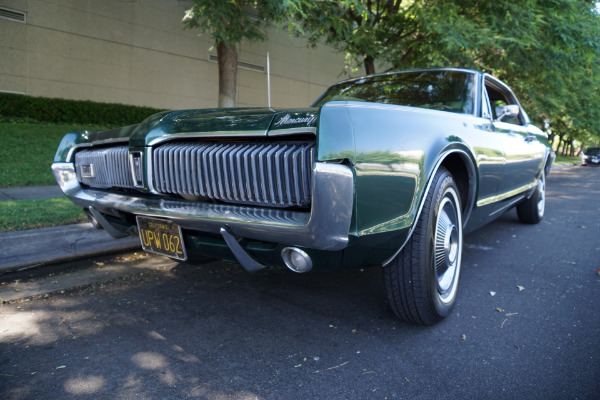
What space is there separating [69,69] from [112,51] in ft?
4.38

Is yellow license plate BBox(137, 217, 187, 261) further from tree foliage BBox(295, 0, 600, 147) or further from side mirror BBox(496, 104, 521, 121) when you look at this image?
tree foliage BBox(295, 0, 600, 147)

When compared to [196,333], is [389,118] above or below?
above

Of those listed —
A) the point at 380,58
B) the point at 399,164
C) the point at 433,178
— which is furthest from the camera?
the point at 380,58

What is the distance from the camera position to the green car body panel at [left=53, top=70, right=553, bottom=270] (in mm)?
1860

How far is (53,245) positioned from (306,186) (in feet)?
9.04

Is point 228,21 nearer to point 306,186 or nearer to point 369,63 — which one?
point 369,63

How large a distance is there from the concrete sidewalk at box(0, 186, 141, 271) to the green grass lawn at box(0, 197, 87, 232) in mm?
159

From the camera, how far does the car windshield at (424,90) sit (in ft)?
11.0

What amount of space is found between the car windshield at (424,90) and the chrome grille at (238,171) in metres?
1.31

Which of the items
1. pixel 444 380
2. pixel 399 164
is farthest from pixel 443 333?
pixel 399 164

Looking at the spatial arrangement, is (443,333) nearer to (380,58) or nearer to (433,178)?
(433,178)

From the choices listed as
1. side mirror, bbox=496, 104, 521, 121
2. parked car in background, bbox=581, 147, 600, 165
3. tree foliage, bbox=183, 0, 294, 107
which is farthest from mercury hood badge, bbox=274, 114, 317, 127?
parked car in background, bbox=581, 147, 600, 165

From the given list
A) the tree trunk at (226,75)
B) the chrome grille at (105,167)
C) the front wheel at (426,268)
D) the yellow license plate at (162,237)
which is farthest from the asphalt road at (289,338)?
the tree trunk at (226,75)

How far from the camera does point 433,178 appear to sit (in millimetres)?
2385
